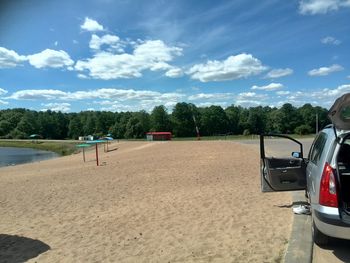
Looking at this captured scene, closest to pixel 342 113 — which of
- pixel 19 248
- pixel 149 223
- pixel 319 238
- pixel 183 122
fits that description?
pixel 319 238

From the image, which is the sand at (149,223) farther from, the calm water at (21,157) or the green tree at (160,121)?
the green tree at (160,121)

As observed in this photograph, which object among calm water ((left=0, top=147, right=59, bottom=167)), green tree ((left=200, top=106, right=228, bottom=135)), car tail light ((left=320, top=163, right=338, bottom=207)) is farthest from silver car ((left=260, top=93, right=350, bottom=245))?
green tree ((left=200, top=106, right=228, bottom=135))

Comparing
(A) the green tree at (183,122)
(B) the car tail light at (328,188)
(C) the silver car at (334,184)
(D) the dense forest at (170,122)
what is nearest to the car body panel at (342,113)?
(C) the silver car at (334,184)

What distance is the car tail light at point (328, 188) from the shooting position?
15.4 feet

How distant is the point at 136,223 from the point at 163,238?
4.25ft

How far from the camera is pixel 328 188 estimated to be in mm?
4719

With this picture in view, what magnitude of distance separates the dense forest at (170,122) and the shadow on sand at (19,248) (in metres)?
98.3

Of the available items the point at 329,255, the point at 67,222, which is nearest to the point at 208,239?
the point at 329,255

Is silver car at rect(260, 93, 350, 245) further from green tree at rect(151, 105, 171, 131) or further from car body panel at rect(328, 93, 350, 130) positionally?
green tree at rect(151, 105, 171, 131)

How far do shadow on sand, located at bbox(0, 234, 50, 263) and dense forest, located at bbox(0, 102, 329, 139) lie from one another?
98281 millimetres

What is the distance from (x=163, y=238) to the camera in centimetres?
627

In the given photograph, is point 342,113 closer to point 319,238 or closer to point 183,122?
point 319,238

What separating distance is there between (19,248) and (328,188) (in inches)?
182

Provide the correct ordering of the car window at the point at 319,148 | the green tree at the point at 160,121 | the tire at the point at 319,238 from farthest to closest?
the green tree at the point at 160,121, the car window at the point at 319,148, the tire at the point at 319,238
